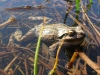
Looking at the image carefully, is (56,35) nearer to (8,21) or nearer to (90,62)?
(90,62)

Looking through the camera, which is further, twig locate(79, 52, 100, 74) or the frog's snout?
the frog's snout

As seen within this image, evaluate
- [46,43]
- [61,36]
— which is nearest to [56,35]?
[61,36]

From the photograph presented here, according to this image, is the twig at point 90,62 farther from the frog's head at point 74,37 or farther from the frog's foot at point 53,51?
the frog's foot at point 53,51

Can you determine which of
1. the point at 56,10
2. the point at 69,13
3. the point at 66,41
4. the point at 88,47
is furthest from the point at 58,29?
the point at 56,10

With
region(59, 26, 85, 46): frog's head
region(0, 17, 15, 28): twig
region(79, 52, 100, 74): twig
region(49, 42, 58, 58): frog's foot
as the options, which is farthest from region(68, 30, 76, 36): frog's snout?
region(0, 17, 15, 28): twig

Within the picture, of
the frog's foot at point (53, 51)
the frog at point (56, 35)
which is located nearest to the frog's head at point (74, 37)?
the frog at point (56, 35)

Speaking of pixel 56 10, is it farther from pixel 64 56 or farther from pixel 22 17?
pixel 64 56

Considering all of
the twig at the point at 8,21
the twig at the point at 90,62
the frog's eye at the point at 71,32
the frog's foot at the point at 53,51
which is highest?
the frog's eye at the point at 71,32

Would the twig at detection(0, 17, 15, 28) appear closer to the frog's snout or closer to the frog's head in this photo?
the frog's head
